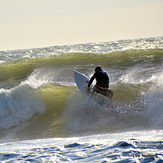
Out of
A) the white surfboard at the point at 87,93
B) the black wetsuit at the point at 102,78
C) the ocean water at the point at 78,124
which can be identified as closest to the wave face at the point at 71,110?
the ocean water at the point at 78,124

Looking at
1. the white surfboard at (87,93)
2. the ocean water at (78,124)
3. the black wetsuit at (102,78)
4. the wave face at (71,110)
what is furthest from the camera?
the white surfboard at (87,93)

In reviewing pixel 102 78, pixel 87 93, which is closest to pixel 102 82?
pixel 102 78

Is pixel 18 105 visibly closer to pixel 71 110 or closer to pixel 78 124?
pixel 71 110

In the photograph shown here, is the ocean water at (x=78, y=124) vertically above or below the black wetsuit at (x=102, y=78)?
below

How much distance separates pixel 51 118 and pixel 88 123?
1610 mm

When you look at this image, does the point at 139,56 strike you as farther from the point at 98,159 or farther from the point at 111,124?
the point at 98,159

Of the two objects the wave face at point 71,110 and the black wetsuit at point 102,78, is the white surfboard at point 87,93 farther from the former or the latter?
the black wetsuit at point 102,78

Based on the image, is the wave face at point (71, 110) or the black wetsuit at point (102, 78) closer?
the wave face at point (71, 110)

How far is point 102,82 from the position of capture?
9812mm

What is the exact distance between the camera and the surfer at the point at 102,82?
9.74m

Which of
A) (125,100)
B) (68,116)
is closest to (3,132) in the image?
(68,116)

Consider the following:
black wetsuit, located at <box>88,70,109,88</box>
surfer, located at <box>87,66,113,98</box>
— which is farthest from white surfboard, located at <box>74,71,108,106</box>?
black wetsuit, located at <box>88,70,109,88</box>

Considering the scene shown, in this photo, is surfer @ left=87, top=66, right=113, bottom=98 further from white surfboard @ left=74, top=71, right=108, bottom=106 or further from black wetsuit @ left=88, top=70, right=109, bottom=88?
white surfboard @ left=74, top=71, right=108, bottom=106

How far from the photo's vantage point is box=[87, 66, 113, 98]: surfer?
974cm
